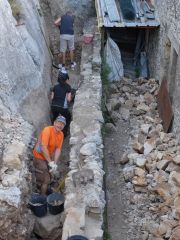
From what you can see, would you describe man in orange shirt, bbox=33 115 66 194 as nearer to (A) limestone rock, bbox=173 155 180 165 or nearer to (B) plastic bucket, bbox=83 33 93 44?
(A) limestone rock, bbox=173 155 180 165

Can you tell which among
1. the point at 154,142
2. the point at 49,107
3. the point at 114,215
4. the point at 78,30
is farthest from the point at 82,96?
the point at 78,30

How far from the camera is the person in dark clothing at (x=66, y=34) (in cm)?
1362

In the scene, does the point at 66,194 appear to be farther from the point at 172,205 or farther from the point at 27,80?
the point at 27,80

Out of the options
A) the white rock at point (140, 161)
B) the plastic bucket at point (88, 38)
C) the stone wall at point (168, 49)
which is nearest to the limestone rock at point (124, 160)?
the white rock at point (140, 161)

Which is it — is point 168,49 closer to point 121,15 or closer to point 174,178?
point 121,15

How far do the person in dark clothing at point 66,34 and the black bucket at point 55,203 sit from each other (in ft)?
21.2

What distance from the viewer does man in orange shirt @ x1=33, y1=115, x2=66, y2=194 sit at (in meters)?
8.44

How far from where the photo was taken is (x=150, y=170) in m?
10.3

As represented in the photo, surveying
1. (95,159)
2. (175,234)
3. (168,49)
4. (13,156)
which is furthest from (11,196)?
(168,49)

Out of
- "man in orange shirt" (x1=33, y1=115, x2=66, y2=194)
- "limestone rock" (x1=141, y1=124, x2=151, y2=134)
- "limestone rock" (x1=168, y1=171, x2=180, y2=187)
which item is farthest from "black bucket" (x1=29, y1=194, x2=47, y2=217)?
"limestone rock" (x1=141, y1=124, x2=151, y2=134)

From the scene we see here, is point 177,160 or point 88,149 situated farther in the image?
point 177,160

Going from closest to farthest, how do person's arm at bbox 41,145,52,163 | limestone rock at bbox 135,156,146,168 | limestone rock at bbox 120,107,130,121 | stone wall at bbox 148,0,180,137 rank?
person's arm at bbox 41,145,52,163
limestone rock at bbox 135,156,146,168
stone wall at bbox 148,0,180,137
limestone rock at bbox 120,107,130,121

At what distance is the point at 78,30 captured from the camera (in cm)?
1561

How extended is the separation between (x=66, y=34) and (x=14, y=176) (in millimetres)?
7253
